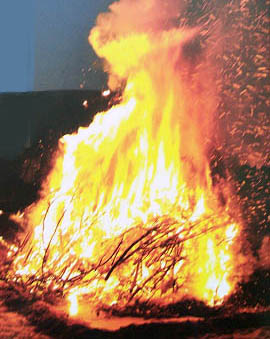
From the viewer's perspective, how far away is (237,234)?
8.08 ft

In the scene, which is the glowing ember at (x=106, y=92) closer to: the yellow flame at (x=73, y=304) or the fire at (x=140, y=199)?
the fire at (x=140, y=199)

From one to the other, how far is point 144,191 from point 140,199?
0.05 m

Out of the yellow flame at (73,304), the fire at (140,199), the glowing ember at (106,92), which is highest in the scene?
the glowing ember at (106,92)

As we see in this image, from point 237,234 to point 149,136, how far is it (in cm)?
69

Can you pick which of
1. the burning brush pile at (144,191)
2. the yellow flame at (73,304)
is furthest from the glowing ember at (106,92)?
the yellow flame at (73,304)

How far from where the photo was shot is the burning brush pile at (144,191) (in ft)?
8.10

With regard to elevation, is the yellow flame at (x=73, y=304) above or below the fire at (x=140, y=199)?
below

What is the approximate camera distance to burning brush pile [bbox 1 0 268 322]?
2.47 meters

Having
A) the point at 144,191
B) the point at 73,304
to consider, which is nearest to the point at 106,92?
the point at 144,191

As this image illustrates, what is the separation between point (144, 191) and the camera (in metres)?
2.51

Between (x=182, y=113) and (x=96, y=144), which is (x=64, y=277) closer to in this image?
(x=96, y=144)

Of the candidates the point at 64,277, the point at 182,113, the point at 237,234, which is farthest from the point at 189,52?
the point at 64,277

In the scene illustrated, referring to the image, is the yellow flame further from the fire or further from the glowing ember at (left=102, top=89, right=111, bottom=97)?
the glowing ember at (left=102, top=89, right=111, bottom=97)

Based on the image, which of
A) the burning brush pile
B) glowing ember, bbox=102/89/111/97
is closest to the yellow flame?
the burning brush pile
